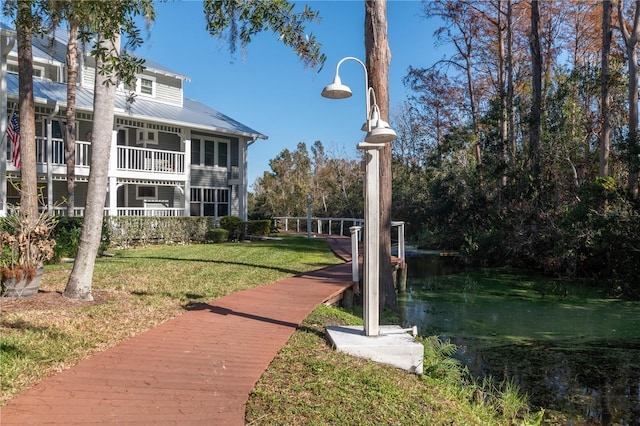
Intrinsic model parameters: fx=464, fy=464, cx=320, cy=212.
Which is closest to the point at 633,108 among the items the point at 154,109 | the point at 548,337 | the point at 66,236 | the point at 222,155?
the point at 548,337

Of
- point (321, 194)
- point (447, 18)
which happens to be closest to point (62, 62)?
point (447, 18)

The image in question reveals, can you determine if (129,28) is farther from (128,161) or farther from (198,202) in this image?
(198,202)

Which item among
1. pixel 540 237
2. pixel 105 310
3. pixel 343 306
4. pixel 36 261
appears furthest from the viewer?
pixel 540 237

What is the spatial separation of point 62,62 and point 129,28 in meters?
17.5

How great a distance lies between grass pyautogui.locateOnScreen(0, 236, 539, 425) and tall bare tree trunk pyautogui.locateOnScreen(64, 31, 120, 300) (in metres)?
0.37

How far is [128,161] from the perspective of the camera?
18.7m

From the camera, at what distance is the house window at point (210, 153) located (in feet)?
72.8

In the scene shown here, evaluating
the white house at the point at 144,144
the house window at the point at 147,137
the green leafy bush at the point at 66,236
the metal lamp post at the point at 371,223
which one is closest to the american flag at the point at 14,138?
the white house at the point at 144,144

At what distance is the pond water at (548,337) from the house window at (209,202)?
474 inches

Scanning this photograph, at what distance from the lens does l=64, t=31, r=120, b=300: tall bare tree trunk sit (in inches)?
277

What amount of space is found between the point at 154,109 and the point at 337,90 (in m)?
17.6

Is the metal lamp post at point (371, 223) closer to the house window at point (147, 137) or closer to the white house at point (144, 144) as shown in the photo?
the white house at point (144, 144)

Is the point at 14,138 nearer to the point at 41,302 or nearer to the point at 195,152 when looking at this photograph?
the point at 195,152

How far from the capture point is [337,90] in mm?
5148
